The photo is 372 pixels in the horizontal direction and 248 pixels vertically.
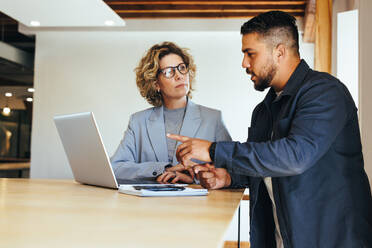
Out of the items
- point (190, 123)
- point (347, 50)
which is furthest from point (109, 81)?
point (190, 123)

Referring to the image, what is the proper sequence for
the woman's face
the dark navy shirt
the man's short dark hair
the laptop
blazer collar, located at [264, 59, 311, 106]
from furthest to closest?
the woman's face
the laptop
the man's short dark hair
blazer collar, located at [264, 59, 311, 106]
the dark navy shirt

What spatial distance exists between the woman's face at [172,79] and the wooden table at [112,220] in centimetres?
132

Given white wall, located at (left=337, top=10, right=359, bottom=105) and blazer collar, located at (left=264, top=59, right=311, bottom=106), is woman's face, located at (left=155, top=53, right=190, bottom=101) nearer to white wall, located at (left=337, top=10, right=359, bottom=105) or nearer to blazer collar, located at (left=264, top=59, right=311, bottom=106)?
blazer collar, located at (left=264, top=59, right=311, bottom=106)

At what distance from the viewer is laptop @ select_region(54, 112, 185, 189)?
1.96m

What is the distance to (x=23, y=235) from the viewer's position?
0.93m

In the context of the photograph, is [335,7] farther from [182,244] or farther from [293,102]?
[182,244]

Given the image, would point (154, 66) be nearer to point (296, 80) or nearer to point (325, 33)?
point (296, 80)

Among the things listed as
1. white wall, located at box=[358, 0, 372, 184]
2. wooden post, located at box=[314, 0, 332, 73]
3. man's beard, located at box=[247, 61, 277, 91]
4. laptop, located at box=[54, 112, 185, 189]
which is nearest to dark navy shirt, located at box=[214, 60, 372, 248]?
man's beard, located at box=[247, 61, 277, 91]

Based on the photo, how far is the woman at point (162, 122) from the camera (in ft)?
8.27

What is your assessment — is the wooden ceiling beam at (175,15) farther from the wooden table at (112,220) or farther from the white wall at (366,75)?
the wooden table at (112,220)

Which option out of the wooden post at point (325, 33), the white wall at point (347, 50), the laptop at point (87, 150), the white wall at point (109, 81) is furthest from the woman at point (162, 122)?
the white wall at point (109, 81)

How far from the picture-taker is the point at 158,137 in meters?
2.80

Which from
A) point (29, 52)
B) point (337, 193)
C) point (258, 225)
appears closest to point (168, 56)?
point (258, 225)

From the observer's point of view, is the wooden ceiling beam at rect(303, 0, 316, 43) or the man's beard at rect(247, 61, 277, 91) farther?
the wooden ceiling beam at rect(303, 0, 316, 43)
